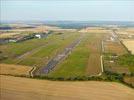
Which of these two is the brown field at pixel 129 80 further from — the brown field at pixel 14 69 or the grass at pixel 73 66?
the brown field at pixel 14 69

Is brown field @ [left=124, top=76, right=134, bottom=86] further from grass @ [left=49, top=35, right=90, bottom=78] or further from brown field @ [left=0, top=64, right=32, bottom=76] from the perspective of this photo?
brown field @ [left=0, top=64, right=32, bottom=76]

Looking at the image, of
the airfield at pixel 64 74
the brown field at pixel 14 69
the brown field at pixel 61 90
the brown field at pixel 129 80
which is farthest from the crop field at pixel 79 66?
the brown field at pixel 61 90

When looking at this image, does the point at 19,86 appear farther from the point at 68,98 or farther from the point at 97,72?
the point at 97,72

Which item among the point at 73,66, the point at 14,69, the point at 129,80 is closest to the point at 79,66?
the point at 73,66

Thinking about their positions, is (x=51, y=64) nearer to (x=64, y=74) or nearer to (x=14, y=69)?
(x=14, y=69)

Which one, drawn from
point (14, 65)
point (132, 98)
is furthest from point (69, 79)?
point (14, 65)

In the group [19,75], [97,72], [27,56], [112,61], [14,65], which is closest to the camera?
[19,75]
